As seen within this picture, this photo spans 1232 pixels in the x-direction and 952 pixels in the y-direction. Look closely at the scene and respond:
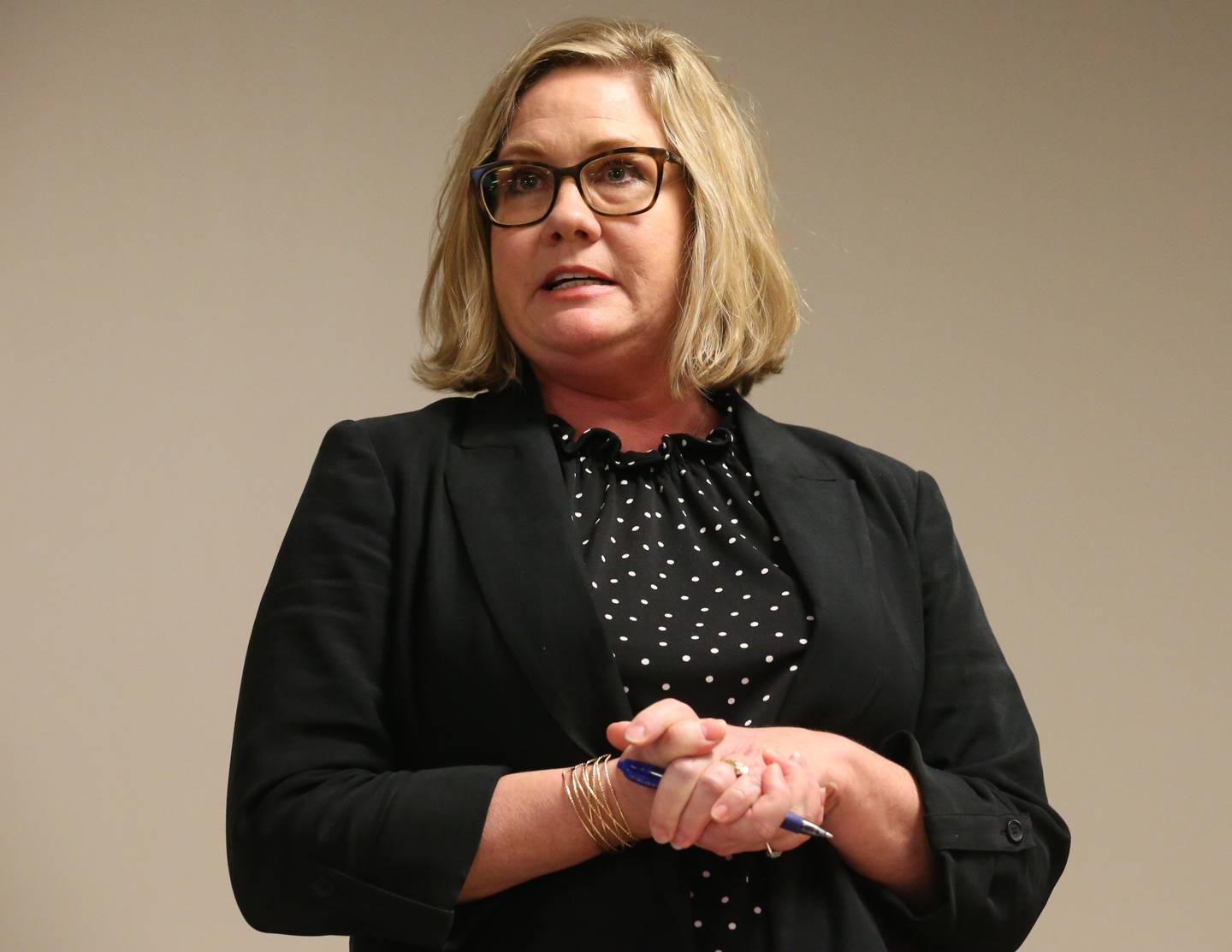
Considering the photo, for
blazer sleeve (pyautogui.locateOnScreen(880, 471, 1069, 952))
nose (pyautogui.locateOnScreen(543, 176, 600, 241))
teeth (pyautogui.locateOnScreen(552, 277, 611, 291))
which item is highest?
nose (pyautogui.locateOnScreen(543, 176, 600, 241))

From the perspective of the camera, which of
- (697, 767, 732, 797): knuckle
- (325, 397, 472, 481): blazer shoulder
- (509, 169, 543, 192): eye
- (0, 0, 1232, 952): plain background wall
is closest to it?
(697, 767, 732, 797): knuckle

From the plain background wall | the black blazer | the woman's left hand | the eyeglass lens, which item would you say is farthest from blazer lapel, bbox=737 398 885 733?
the plain background wall

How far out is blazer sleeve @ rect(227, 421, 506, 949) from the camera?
1.39m

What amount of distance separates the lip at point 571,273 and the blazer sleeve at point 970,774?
0.40m

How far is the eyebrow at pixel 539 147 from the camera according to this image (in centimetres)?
171

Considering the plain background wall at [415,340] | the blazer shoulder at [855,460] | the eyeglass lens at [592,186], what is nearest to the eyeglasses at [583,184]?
the eyeglass lens at [592,186]

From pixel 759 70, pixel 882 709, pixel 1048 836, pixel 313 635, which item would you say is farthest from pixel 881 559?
pixel 759 70

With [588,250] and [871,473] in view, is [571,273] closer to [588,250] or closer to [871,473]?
[588,250]

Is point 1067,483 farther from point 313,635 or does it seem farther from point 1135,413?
point 313,635

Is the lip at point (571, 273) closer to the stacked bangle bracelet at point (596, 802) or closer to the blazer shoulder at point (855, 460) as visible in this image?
the blazer shoulder at point (855, 460)

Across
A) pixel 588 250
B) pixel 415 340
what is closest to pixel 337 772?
pixel 588 250

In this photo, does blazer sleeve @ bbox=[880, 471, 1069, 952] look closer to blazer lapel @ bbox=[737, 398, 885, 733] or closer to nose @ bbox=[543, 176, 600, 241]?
blazer lapel @ bbox=[737, 398, 885, 733]

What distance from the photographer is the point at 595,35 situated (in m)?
1.79

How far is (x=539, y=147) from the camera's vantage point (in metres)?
1.71
